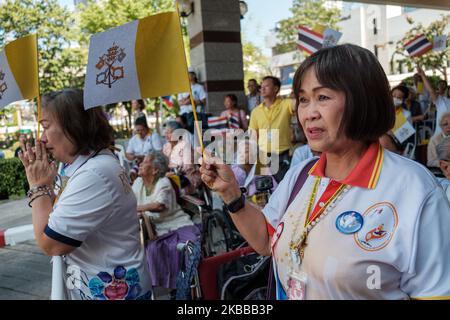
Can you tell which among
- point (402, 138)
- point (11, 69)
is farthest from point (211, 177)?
point (402, 138)

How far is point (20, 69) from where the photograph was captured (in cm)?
208

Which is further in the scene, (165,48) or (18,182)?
(18,182)

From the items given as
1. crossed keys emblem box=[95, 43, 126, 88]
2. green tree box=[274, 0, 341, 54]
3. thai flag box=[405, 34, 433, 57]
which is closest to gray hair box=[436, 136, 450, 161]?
crossed keys emblem box=[95, 43, 126, 88]

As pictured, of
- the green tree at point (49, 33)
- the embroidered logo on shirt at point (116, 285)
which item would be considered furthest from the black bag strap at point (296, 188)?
the green tree at point (49, 33)

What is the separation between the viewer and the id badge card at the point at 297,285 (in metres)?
1.25

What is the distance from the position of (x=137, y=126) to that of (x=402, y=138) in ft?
13.8

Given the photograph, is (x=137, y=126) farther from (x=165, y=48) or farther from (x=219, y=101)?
(x=165, y=48)

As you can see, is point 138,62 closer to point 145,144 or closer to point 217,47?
point 145,144

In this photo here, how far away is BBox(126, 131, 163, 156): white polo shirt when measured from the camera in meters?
6.60

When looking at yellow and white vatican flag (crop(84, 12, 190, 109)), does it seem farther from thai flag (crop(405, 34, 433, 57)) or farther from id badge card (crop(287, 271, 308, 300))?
thai flag (crop(405, 34, 433, 57))

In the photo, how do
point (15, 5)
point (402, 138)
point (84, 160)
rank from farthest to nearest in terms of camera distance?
point (15, 5), point (402, 138), point (84, 160)

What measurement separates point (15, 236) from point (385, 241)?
523cm

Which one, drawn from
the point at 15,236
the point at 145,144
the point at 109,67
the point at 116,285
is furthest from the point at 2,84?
the point at 145,144
